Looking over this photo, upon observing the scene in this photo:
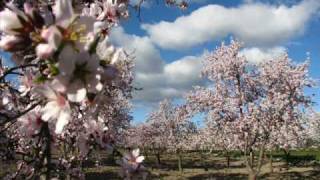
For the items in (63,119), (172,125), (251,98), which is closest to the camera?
(63,119)

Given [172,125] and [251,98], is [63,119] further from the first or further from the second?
[172,125]

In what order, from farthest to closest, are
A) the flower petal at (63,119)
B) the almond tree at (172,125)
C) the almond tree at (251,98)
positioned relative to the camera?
the almond tree at (172,125) → the almond tree at (251,98) → the flower petal at (63,119)

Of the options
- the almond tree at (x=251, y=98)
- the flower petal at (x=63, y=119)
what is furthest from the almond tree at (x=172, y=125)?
the flower petal at (x=63, y=119)

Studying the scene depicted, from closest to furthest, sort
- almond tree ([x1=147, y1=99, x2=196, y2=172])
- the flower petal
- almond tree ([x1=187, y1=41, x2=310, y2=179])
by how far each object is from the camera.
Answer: the flower petal
almond tree ([x1=187, y1=41, x2=310, y2=179])
almond tree ([x1=147, y1=99, x2=196, y2=172])

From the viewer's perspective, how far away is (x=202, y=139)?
134 feet

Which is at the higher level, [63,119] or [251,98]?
[251,98]

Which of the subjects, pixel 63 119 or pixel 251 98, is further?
pixel 251 98

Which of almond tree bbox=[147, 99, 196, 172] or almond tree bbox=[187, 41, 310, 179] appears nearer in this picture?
almond tree bbox=[187, 41, 310, 179]

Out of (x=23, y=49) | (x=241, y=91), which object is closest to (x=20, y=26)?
(x=23, y=49)

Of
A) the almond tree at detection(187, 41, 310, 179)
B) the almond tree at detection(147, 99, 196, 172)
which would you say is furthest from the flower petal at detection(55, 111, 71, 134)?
the almond tree at detection(147, 99, 196, 172)

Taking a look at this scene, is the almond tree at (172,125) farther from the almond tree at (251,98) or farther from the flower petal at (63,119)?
the flower petal at (63,119)

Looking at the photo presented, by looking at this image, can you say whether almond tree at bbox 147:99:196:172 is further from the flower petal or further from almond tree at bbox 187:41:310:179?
the flower petal

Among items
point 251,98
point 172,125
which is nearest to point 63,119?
point 251,98

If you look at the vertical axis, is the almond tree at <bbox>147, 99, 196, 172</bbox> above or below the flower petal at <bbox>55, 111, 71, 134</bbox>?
above
